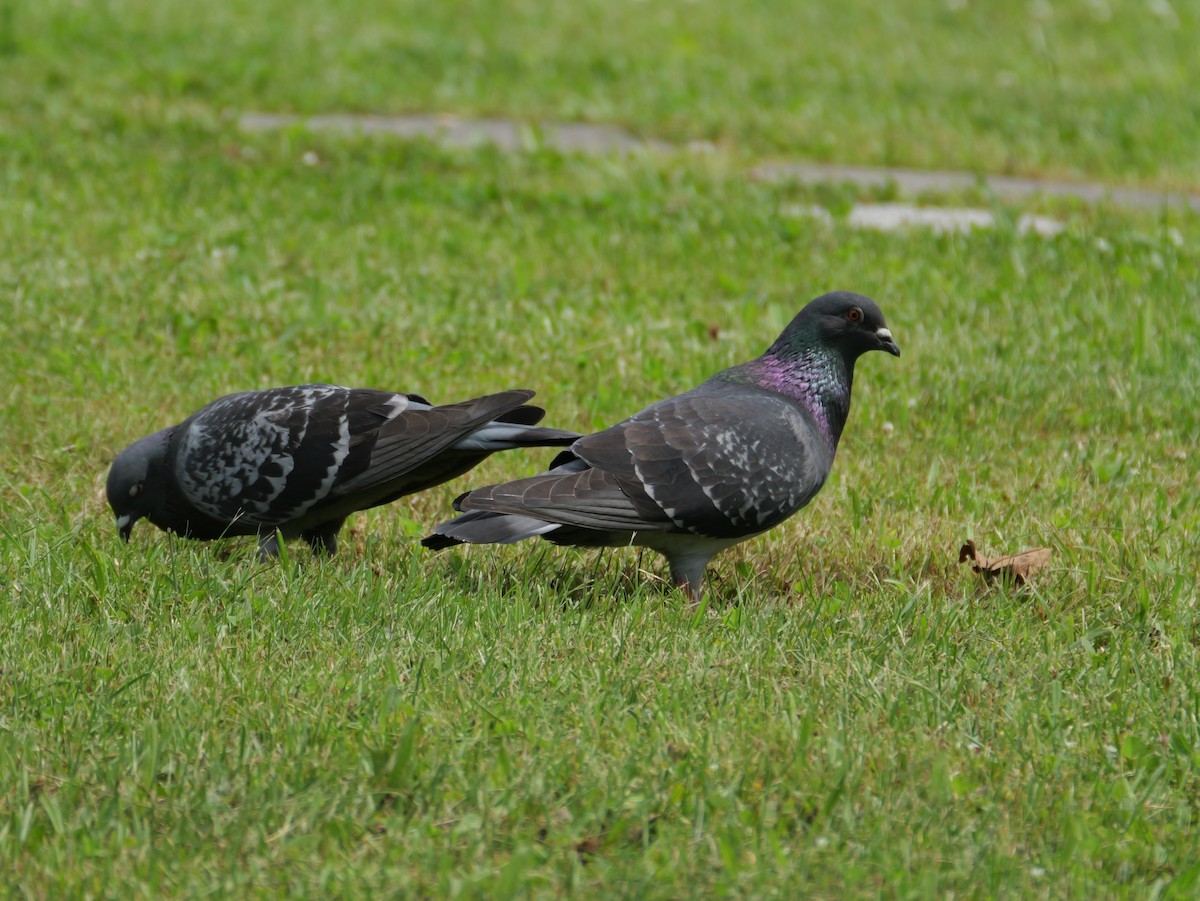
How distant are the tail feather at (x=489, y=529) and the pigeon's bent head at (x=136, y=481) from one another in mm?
900

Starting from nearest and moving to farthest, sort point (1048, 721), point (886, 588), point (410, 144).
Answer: point (1048, 721), point (886, 588), point (410, 144)

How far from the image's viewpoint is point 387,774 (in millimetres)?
3043

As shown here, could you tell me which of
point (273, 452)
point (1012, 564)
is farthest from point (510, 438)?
point (1012, 564)

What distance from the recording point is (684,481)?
4113 millimetres

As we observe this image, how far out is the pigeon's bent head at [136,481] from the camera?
4395 mm

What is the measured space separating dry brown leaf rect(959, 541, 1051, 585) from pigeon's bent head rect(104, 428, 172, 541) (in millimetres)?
2455

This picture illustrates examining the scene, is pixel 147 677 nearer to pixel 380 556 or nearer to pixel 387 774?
pixel 387 774

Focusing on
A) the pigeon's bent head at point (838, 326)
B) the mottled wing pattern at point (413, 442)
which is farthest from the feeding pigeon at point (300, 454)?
the pigeon's bent head at point (838, 326)

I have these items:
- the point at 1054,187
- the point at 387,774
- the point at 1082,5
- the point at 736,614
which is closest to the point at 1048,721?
the point at 736,614

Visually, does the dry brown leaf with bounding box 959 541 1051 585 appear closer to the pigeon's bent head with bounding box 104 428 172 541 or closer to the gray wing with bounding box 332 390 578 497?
the gray wing with bounding box 332 390 578 497

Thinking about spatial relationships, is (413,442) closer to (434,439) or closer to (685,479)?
(434,439)

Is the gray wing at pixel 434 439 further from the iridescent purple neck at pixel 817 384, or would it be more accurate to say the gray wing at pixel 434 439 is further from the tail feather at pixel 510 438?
the iridescent purple neck at pixel 817 384

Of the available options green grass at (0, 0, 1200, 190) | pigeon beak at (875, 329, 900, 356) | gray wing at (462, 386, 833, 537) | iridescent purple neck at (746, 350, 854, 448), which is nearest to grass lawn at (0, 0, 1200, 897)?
green grass at (0, 0, 1200, 190)

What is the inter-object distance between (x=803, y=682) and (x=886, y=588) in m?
0.84
